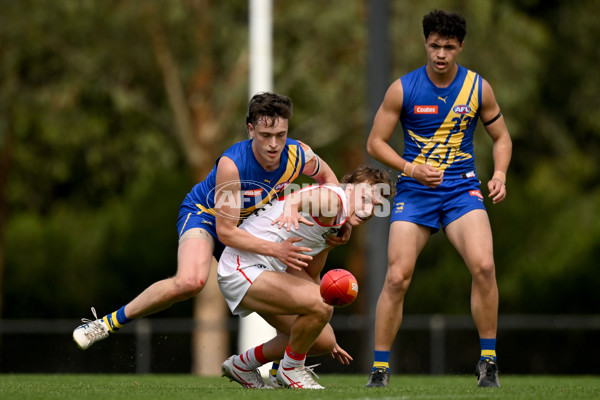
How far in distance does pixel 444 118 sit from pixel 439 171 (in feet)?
1.28

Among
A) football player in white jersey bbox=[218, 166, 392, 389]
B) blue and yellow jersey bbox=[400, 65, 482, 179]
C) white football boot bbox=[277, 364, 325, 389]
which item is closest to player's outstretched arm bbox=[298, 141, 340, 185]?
football player in white jersey bbox=[218, 166, 392, 389]

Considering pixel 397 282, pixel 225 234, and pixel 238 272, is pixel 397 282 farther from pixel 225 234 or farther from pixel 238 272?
pixel 225 234

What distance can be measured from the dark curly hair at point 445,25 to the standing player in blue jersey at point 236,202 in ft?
3.53

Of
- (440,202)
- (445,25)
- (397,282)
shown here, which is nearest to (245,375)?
(397,282)

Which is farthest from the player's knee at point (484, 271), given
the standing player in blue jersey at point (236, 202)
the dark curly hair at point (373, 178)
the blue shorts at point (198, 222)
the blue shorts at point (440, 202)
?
the blue shorts at point (198, 222)

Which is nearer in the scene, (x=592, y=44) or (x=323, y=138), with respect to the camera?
(x=323, y=138)

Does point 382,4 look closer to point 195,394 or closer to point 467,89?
point 467,89

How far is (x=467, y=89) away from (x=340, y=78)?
11.3 m

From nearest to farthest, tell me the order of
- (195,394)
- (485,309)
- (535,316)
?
1. (195,394)
2. (485,309)
3. (535,316)

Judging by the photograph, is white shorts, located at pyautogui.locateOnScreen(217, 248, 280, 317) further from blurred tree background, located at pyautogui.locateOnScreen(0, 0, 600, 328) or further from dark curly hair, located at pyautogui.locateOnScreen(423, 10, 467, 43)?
blurred tree background, located at pyautogui.locateOnScreen(0, 0, 600, 328)

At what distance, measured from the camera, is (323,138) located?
729 inches

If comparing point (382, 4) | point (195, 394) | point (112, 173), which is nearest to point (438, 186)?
point (195, 394)

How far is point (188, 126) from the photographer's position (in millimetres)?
18484

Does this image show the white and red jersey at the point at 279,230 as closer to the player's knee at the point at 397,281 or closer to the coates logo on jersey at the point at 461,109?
the player's knee at the point at 397,281
